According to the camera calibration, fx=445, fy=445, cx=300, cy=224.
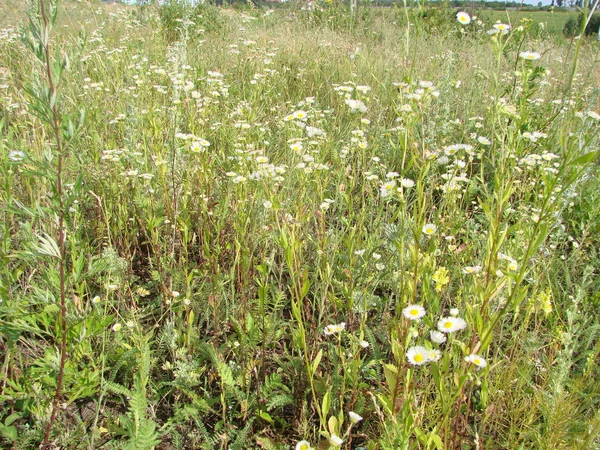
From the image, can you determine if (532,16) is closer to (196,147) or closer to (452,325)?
(452,325)

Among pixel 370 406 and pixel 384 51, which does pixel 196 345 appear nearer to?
pixel 370 406

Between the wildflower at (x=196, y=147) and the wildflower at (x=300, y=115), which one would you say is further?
the wildflower at (x=300, y=115)

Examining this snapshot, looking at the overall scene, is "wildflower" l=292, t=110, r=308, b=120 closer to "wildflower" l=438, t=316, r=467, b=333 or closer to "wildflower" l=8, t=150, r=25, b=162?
"wildflower" l=8, t=150, r=25, b=162

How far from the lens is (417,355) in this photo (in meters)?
1.44

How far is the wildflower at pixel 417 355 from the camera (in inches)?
55.3

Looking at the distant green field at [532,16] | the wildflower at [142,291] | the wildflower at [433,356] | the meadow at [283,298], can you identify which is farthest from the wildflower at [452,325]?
the wildflower at [142,291]

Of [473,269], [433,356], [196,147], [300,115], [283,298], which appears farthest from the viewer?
[300,115]

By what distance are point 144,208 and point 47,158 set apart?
1055 millimetres

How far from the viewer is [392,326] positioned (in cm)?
161

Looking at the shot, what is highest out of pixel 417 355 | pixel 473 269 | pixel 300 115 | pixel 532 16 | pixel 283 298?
pixel 532 16

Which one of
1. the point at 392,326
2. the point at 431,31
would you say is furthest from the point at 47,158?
the point at 431,31

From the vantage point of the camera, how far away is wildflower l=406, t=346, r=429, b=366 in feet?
4.61

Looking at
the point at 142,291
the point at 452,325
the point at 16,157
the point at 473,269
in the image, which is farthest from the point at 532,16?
the point at 16,157

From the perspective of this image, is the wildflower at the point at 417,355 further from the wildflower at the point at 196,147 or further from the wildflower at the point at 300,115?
the wildflower at the point at 300,115
